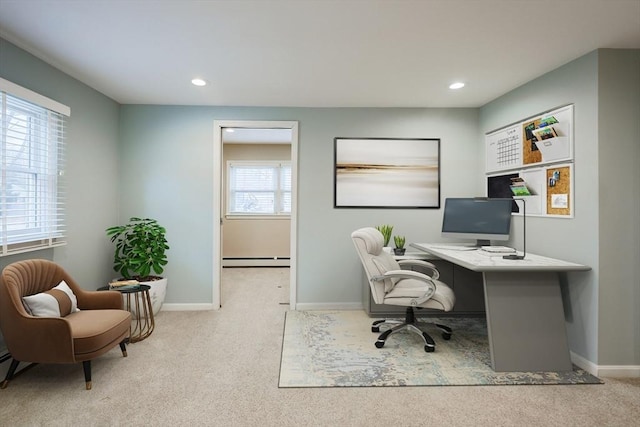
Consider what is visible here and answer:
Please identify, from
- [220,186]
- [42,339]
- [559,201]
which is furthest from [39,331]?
[559,201]

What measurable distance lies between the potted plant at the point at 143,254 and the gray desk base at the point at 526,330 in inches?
128

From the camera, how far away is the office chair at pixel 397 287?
2.85m

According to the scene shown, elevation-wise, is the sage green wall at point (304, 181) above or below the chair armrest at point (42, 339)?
above

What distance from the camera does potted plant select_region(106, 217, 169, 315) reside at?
363 centimetres

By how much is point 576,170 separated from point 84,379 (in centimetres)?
410

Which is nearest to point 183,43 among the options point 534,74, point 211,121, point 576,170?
point 211,121

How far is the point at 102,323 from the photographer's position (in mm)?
2482

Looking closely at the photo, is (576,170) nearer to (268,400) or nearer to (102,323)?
(268,400)

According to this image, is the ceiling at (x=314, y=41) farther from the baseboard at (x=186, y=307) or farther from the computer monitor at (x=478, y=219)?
the baseboard at (x=186, y=307)

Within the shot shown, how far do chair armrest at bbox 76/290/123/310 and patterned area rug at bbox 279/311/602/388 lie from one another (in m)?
1.50

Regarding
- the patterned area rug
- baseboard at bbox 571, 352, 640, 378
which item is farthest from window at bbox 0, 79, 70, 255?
baseboard at bbox 571, 352, 640, 378

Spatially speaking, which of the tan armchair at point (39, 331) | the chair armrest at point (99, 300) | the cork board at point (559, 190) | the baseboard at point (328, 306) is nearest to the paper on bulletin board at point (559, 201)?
the cork board at point (559, 190)

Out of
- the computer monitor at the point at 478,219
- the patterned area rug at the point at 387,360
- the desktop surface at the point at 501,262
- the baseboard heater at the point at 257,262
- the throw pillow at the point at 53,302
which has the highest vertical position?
the computer monitor at the point at 478,219

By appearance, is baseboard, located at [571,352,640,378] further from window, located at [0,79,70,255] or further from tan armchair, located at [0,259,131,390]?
window, located at [0,79,70,255]
